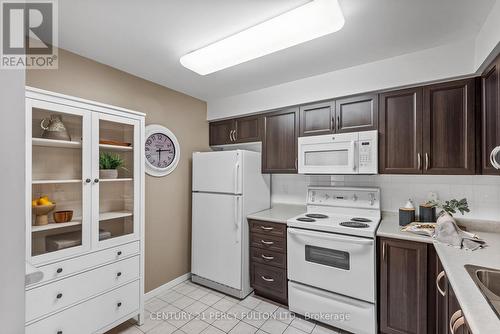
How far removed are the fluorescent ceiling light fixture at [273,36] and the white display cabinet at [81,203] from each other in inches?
33.2

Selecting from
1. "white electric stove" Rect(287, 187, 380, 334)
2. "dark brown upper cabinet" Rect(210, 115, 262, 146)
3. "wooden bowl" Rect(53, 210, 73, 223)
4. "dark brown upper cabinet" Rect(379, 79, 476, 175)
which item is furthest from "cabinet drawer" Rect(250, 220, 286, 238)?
"wooden bowl" Rect(53, 210, 73, 223)

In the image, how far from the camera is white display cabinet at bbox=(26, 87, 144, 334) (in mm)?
1589

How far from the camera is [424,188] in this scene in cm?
230

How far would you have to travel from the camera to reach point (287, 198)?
309 cm

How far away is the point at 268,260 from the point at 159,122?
1.93 m

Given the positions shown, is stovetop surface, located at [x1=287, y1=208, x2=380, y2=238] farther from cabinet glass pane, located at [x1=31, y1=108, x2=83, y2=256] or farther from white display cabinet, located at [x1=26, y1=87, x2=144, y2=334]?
cabinet glass pane, located at [x1=31, y1=108, x2=83, y2=256]

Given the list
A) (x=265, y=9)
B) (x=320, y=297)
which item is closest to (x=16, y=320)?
(x=265, y=9)

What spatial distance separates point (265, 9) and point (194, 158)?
6.11ft

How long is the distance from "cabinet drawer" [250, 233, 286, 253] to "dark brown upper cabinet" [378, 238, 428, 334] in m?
0.88

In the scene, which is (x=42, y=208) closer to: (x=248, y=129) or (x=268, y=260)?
(x=268, y=260)

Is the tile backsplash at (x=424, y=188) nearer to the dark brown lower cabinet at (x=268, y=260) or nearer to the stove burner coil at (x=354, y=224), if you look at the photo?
the stove burner coil at (x=354, y=224)

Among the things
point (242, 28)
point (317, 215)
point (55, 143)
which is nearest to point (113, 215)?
point (55, 143)

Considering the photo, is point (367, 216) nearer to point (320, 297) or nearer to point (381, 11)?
point (320, 297)

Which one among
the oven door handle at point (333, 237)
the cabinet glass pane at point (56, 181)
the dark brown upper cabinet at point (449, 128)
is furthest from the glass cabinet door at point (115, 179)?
the dark brown upper cabinet at point (449, 128)
